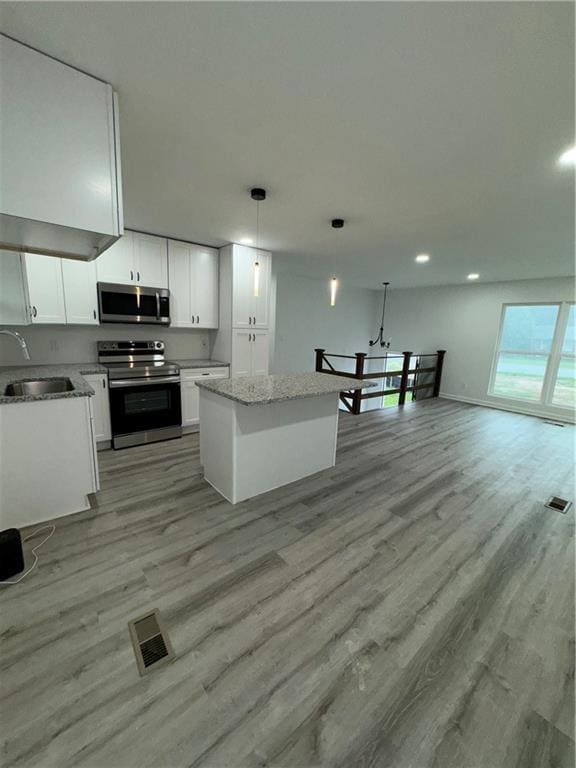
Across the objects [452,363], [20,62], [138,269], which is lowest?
[452,363]

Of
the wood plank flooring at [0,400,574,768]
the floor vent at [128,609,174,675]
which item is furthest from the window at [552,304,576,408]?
the floor vent at [128,609,174,675]

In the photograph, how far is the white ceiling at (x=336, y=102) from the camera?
113 cm

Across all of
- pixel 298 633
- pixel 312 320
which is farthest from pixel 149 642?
pixel 312 320

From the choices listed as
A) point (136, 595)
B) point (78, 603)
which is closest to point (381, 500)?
point (136, 595)

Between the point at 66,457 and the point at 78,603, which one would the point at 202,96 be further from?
the point at 78,603

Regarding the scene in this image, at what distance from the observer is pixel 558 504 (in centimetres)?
273

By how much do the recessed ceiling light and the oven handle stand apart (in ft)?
13.1

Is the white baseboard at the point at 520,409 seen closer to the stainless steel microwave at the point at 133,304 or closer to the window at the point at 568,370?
the window at the point at 568,370

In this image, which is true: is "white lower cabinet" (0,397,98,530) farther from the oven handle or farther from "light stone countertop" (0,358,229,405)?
the oven handle

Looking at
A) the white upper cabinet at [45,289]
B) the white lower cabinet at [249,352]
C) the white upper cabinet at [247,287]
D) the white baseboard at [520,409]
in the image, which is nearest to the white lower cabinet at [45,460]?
the white upper cabinet at [45,289]

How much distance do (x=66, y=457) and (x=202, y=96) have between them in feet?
8.11

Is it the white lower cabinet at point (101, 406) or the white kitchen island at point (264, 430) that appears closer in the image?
the white kitchen island at point (264, 430)

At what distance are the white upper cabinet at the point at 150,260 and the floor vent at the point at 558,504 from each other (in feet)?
16.0

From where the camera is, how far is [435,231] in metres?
3.40
